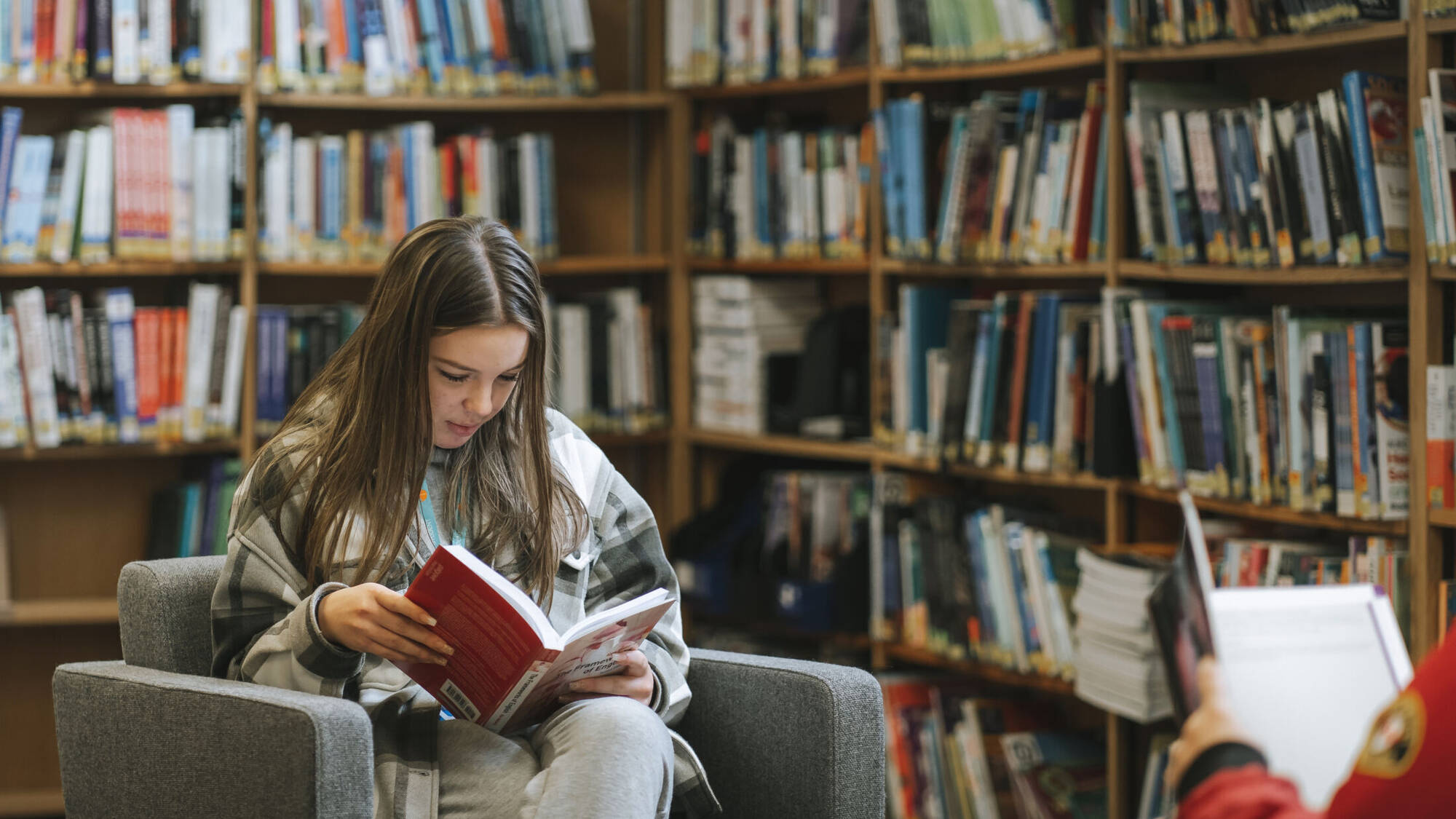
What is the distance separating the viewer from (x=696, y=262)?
3438mm

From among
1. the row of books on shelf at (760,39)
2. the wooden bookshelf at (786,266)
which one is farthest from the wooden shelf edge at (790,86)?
the wooden bookshelf at (786,266)

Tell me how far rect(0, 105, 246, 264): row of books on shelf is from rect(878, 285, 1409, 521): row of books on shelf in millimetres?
1482

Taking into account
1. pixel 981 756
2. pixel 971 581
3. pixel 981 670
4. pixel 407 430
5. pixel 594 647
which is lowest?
pixel 981 756

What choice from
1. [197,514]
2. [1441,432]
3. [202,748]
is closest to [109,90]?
[197,514]

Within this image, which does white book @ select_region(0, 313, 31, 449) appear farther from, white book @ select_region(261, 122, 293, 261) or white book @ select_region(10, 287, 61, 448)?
white book @ select_region(261, 122, 293, 261)

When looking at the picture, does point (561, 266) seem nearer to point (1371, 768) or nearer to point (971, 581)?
point (971, 581)

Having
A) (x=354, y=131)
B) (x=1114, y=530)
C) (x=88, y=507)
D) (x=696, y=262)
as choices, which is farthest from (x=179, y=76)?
(x=1114, y=530)

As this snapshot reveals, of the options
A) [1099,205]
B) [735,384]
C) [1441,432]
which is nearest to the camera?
[1441,432]

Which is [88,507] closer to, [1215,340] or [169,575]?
[169,575]

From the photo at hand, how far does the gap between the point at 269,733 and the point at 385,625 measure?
16 centimetres

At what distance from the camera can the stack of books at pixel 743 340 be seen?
3283mm

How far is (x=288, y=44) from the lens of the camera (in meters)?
3.11

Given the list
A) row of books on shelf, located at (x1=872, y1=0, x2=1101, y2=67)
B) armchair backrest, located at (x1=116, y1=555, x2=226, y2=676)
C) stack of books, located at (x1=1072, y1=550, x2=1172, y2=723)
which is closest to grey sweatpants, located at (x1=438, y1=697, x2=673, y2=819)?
armchair backrest, located at (x1=116, y1=555, x2=226, y2=676)

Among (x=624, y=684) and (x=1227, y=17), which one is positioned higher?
(x=1227, y=17)
